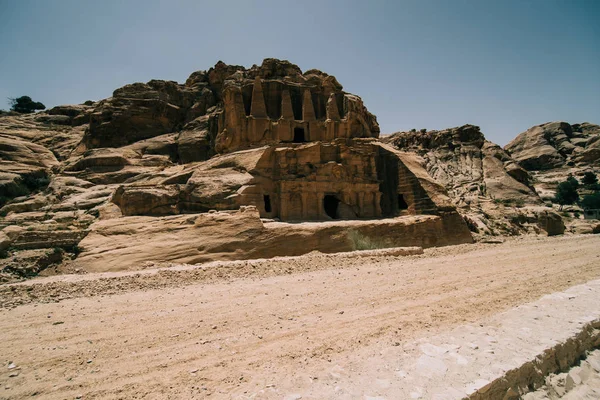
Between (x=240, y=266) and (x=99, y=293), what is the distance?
14.3 ft

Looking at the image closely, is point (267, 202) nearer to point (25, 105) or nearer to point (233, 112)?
point (233, 112)

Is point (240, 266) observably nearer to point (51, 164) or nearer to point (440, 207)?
point (440, 207)

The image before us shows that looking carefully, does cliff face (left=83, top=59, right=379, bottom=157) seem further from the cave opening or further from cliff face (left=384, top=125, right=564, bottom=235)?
cliff face (left=384, top=125, right=564, bottom=235)

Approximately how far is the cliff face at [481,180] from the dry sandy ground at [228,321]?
64.2ft

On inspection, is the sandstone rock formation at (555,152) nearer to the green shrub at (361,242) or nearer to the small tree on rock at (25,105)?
the green shrub at (361,242)

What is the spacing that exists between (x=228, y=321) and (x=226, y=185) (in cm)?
1342

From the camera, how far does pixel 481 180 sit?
38250 millimetres

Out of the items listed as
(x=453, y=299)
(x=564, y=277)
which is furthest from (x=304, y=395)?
(x=564, y=277)

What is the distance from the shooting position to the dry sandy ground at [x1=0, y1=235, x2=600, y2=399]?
4320 millimetres

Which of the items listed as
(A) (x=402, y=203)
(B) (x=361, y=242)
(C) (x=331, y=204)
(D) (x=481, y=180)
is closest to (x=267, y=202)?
(C) (x=331, y=204)

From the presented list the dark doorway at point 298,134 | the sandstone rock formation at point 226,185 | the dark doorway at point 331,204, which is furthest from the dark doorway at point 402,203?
the dark doorway at point 298,134

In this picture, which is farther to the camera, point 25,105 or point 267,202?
point 25,105

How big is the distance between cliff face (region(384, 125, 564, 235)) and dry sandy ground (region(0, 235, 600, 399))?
1958cm

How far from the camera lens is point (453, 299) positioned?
7484mm
